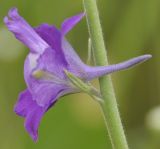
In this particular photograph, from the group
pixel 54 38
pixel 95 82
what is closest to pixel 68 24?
pixel 54 38

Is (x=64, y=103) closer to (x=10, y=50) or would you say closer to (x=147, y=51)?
(x=10, y=50)

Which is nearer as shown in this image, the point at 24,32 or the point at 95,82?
the point at 24,32

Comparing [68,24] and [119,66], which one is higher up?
[68,24]

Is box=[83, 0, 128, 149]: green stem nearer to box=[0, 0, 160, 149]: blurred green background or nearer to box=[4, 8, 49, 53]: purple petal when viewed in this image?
box=[4, 8, 49, 53]: purple petal

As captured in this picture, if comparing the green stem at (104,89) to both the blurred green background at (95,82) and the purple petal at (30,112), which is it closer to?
the purple petal at (30,112)

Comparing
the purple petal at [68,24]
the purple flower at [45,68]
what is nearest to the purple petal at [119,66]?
the purple flower at [45,68]

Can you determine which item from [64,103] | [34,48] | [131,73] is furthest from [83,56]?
[34,48]

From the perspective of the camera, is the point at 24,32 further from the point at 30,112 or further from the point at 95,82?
the point at 95,82
